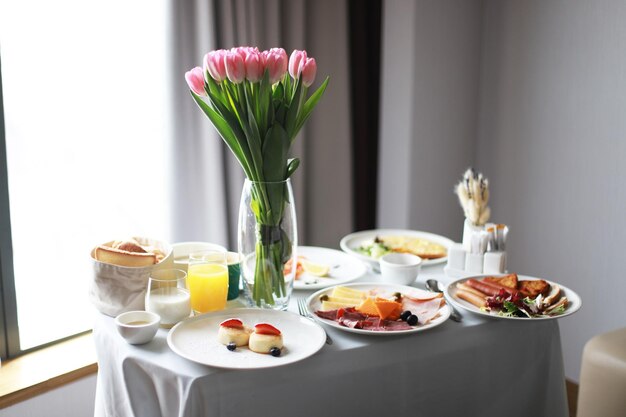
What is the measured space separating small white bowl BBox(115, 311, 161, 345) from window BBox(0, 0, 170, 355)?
96 centimetres

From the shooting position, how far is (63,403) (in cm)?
212

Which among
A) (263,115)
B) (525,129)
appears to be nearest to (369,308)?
(263,115)

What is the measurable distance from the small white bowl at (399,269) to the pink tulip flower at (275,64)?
2.09 ft

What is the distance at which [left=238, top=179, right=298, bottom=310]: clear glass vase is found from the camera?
152 cm

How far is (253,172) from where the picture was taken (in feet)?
4.95

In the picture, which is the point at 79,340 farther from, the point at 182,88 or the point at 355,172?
the point at 355,172

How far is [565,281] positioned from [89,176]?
83.2 inches

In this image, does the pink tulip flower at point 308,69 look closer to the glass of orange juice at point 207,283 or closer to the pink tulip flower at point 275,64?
the pink tulip flower at point 275,64

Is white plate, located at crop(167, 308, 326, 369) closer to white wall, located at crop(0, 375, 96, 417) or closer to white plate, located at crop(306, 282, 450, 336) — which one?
white plate, located at crop(306, 282, 450, 336)

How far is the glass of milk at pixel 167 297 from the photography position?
1.42 m

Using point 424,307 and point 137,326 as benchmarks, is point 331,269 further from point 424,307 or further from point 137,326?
point 137,326

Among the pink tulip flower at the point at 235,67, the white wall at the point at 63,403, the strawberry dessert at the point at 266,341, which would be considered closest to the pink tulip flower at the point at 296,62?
the pink tulip flower at the point at 235,67

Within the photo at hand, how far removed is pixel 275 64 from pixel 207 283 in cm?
56

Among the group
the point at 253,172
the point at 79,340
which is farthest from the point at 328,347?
the point at 79,340
